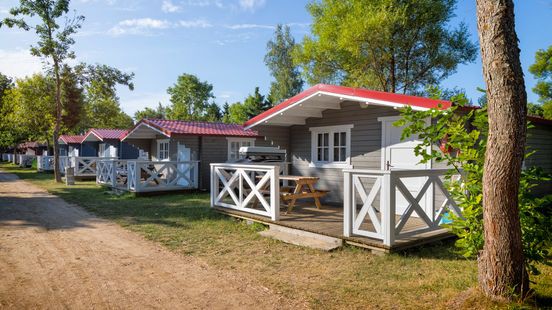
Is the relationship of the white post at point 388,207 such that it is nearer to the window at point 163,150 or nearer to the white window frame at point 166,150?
the white window frame at point 166,150

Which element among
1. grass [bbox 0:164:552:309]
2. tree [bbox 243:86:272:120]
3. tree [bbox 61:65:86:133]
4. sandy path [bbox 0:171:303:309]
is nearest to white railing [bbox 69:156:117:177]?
tree [bbox 61:65:86:133]

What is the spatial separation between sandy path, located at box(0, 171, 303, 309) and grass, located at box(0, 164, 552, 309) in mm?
310

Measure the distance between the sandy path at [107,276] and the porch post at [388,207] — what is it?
1987 mm

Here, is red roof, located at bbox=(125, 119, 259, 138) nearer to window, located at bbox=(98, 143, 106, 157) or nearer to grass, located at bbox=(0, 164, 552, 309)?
grass, located at bbox=(0, 164, 552, 309)

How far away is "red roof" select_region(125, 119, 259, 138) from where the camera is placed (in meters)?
13.7

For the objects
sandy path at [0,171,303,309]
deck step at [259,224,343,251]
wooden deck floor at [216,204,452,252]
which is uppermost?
wooden deck floor at [216,204,452,252]

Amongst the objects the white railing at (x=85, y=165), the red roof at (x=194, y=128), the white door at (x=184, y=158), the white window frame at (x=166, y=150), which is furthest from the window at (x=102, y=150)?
the white door at (x=184, y=158)

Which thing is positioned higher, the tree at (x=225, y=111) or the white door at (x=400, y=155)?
the tree at (x=225, y=111)

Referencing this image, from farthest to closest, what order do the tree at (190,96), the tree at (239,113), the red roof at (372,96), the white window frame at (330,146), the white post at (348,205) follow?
1. the tree at (190,96)
2. the tree at (239,113)
3. the white window frame at (330,146)
4. the red roof at (372,96)
5. the white post at (348,205)

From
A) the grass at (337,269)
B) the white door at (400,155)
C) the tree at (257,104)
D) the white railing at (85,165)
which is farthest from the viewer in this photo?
the tree at (257,104)

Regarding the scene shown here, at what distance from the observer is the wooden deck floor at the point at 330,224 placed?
5.30m

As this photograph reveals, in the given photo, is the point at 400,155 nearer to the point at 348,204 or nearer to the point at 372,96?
the point at 372,96

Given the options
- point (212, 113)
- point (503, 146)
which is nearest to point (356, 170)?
point (503, 146)

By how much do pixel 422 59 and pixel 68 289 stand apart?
74.2ft
